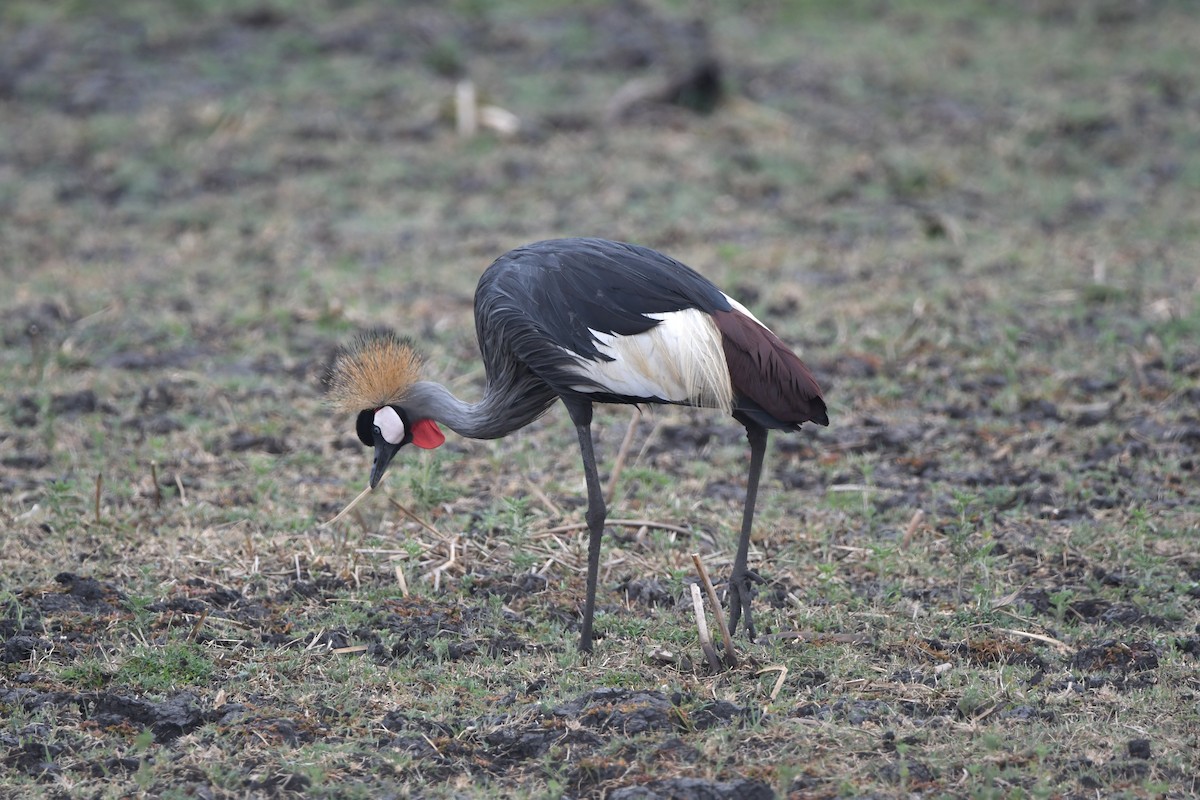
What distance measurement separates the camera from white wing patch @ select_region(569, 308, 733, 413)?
458 centimetres

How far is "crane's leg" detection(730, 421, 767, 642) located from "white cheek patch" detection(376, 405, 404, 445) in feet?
4.31

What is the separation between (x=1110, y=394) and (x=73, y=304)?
19.5 ft

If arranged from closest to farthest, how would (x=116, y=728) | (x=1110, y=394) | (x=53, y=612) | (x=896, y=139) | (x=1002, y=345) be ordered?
1. (x=116, y=728)
2. (x=53, y=612)
3. (x=1110, y=394)
4. (x=1002, y=345)
5. (x=896, y=139)

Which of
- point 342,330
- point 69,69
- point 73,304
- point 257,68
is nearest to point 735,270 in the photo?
point 342,330

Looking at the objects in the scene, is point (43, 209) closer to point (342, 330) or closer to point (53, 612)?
point (342, 330)

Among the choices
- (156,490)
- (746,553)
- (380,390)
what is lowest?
(156,490)

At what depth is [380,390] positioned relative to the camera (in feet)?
16.6

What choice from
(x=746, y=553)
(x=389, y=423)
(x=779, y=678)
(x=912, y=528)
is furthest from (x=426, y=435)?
(x=912, y=528)

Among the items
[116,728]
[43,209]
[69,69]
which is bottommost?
[116,728]

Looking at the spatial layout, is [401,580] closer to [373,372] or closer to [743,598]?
[373,372]

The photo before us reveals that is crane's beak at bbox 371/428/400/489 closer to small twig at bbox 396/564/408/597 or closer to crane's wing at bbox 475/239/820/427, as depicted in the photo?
small twig at bbox 396/564/408/597

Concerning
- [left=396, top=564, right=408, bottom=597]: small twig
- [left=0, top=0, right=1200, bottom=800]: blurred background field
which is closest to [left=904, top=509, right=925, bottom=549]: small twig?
[left=0, top=0, right=1200, bottom=800]: blurred background field

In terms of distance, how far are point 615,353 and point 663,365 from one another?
167 mm

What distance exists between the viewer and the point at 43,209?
1018 centimetres
